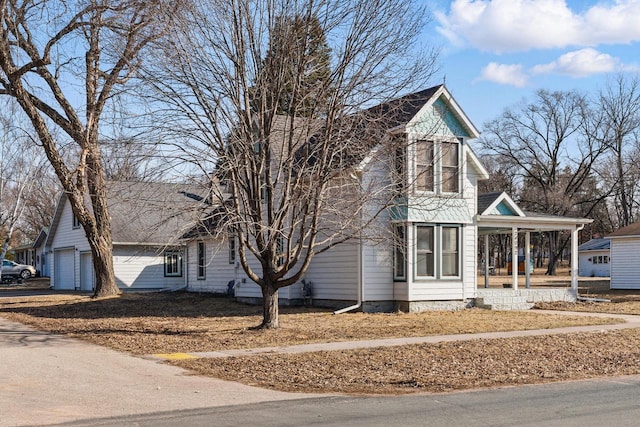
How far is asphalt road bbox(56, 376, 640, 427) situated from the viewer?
841cm

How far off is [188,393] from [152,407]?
1.04 metres

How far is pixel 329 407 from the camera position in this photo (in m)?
9.38

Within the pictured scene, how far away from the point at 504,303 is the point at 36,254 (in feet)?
174

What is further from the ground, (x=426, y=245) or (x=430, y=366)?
(x=426, y=245)

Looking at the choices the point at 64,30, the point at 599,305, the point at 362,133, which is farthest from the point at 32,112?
the point at 599,305

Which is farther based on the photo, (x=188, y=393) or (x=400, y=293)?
(x=400, y=293)

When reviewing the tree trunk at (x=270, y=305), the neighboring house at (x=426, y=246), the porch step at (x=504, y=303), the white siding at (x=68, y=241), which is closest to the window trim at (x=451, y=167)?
the neighboring house at (x=426, y=246)

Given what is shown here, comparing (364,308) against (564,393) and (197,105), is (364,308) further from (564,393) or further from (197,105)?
(564,393)

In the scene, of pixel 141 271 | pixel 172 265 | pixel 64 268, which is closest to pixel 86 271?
pixel 64 268

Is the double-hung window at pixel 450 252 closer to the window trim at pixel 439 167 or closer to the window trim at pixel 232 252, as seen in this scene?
the window trim at pixel 439 167

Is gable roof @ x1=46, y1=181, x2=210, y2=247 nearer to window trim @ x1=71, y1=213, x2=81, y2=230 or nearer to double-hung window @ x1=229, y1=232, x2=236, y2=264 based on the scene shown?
double-hung window @ x1=229, y1=232, x2=236, y2=264

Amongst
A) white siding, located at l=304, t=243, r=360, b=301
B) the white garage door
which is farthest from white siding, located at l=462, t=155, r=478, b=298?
the white garage door

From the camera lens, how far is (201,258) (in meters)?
33.6

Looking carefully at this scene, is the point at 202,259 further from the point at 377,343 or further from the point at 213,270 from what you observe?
the point at 377,343
